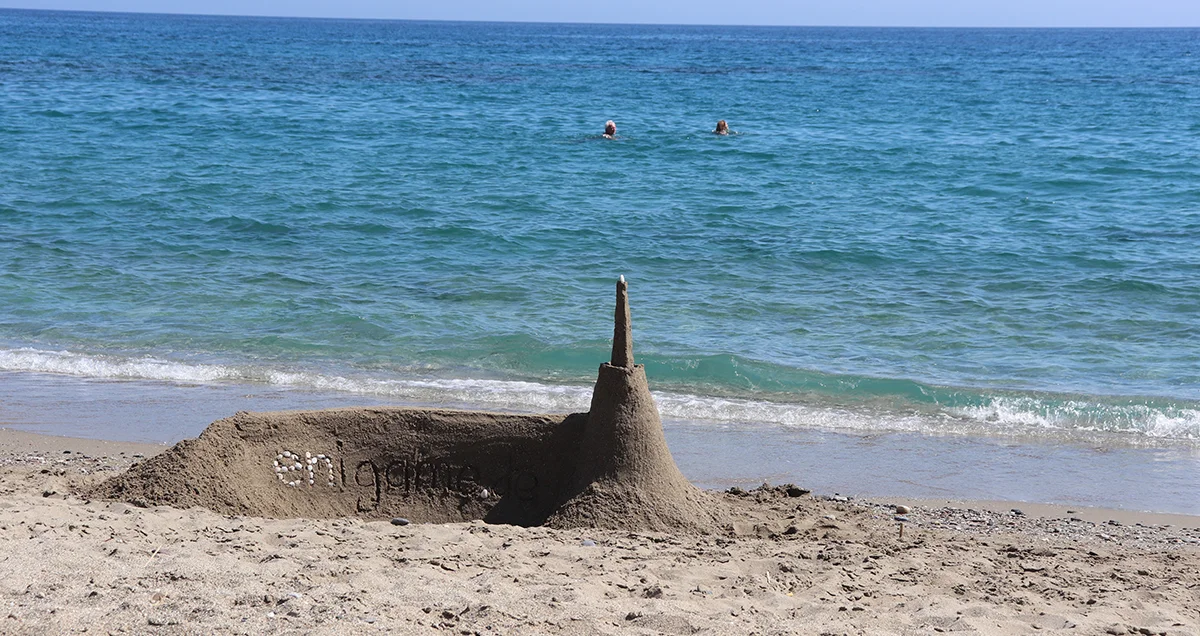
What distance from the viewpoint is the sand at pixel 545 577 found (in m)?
3.99

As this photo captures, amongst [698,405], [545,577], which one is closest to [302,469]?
[545,577]

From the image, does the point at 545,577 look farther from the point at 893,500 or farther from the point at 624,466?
the point at 893,500

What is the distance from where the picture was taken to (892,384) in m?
8.85

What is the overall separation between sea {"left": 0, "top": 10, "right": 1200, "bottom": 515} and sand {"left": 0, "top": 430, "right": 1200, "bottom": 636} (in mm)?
1709

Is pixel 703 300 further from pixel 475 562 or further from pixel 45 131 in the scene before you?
pixel 45 131

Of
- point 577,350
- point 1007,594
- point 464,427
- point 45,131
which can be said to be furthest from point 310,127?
point 1007,594

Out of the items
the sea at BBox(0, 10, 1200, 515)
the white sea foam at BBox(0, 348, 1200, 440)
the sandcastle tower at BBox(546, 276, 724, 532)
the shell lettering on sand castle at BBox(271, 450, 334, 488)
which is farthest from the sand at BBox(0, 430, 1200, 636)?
the white sea foam at BBox(0, 348, 1200, 440)

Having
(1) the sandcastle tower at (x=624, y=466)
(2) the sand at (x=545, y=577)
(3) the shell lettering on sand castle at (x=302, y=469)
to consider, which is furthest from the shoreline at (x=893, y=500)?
(3) the shell lettering on sand castle at (x=302, y=469)

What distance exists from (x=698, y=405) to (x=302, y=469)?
376 cm

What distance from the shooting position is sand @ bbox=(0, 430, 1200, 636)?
399 cm

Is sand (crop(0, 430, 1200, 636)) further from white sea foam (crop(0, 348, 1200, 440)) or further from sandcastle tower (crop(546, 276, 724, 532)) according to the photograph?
white sea foam (crop(0, 348, 1200, 440))

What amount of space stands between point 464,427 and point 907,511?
8.07ft

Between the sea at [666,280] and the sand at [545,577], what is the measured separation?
5.61 feet

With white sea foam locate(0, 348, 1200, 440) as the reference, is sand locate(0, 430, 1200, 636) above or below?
above
